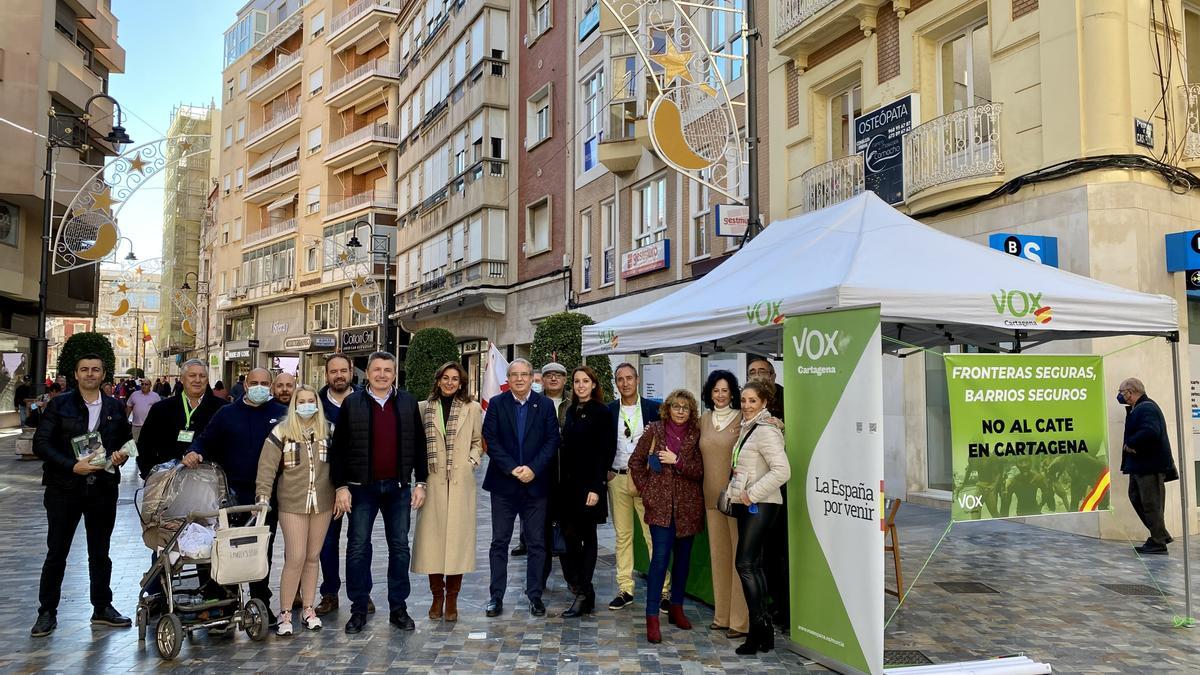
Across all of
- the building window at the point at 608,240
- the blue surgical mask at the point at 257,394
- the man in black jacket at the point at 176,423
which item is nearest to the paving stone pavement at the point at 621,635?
the man in black jacket at the point at 176,423

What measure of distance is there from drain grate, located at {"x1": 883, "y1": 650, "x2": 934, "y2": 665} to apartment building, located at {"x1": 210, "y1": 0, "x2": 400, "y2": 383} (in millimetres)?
33823

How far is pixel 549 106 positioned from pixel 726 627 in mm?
21409

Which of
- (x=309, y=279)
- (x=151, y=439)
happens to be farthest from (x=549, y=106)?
(x=309, y=279)

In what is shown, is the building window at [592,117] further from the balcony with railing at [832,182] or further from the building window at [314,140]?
the building window at [314,140]

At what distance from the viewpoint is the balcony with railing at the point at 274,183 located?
4997cm

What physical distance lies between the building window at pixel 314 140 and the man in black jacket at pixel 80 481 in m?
43.7

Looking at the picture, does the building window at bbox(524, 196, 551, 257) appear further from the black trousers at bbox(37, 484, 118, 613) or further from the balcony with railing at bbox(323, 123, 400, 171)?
the black trousers at bbox(37, 484, 118, 613)

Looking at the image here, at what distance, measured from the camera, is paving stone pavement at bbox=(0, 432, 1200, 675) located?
5750mm

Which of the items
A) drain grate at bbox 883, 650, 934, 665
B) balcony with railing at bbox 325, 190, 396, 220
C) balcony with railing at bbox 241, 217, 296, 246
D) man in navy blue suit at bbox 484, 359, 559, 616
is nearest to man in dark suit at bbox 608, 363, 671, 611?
man in navy blue suit at bbox 484, 359, 559, 616

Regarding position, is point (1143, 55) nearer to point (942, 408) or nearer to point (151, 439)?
point (942, 408)

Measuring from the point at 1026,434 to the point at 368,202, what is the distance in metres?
40.6

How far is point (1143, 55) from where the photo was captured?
10.8m

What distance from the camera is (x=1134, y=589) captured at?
7801mm

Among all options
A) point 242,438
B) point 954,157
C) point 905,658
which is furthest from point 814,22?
point 242,438
